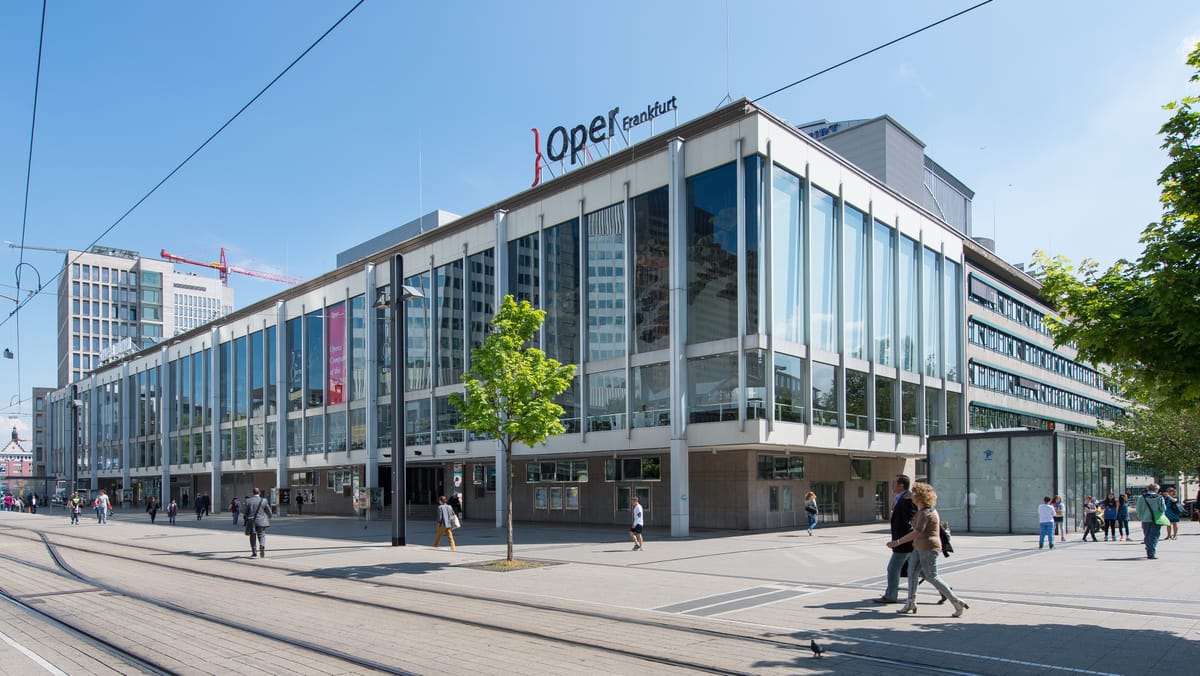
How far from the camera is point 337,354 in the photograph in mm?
52531

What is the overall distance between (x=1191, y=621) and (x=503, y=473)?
1207 inches

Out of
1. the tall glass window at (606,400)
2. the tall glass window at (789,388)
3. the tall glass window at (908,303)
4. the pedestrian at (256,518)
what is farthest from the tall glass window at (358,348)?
the tall glass window at (908,303)

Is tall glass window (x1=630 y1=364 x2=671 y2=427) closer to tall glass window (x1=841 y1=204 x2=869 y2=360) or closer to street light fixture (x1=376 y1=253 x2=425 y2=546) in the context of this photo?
tall glass window (x1=841 y1=204 x2=869 y2=360)

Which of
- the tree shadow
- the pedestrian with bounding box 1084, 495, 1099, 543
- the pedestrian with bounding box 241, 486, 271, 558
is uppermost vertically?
the tree shadow

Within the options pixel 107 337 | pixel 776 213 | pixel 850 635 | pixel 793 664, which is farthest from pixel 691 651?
pixel 107 337

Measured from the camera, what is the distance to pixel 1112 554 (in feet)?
71.6

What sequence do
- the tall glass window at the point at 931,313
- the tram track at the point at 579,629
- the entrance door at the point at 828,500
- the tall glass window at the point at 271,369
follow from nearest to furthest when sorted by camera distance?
the tram track at the point at 579,629
the entrance door at the point at 828,500
the tall glass window at the point at 931,313
the tall glass window at the point at 271,369

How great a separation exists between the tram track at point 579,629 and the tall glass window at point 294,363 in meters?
39.6

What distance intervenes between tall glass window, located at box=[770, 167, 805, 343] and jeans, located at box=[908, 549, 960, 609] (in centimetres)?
1930

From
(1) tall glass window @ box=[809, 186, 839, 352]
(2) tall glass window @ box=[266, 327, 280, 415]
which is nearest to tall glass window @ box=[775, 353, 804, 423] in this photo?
(1) tall glass window @ box=[809, 186, 839, 352]

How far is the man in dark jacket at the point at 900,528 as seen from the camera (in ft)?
41.7

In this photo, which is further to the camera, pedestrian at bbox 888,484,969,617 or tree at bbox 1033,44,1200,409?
pedestrian at bbox 888,484,969,617

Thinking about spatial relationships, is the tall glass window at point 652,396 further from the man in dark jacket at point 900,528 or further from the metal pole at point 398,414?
the man in dark jacket at point 900,528

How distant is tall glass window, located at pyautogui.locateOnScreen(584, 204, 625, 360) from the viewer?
1372 inches
